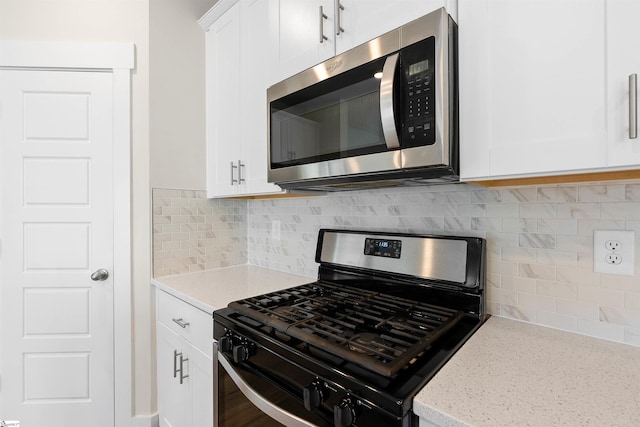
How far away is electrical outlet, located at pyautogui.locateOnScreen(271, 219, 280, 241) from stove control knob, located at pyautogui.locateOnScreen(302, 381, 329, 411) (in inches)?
48.4

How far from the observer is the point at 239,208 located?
2.20 metres

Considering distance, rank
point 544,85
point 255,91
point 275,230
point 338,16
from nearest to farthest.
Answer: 1. point 544,85
2. point 338,16
3. point 255,91
4. point 275,230

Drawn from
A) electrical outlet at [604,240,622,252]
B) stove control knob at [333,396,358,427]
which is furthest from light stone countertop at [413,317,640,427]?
electrical outlet at [604,240,622,252]

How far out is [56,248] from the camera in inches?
70.4

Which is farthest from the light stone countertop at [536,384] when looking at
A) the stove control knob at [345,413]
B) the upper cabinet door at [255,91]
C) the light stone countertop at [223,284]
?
the upper cabinet door at [255,91]

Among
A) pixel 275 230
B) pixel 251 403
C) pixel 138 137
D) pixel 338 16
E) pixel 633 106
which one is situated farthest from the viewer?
pixel 275 230

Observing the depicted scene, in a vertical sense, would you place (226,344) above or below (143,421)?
above

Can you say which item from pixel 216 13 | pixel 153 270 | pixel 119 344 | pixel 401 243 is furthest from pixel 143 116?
pixel 401 243

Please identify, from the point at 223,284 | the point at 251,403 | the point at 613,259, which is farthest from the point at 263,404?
the point at 613,259

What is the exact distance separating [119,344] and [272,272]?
0.93 metres

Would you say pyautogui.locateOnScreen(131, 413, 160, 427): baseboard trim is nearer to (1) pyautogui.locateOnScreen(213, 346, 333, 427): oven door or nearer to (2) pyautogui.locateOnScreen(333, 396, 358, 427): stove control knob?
(1) pyautogui.locateOnScreen(213, 346, 333, 427): oven door

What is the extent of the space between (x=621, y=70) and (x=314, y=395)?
0.98 m

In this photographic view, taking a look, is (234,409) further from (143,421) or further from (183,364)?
(143,421)

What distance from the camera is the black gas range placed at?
2.39 ft
